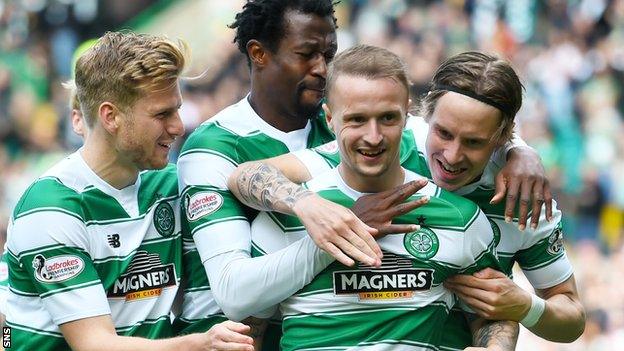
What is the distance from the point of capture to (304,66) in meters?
5.11

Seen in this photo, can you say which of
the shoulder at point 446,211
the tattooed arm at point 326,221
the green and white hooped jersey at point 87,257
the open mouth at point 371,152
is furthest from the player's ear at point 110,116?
the shoulder at point 446,211

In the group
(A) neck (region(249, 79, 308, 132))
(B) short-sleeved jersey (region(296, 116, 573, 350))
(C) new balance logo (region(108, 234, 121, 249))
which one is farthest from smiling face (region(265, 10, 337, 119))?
(C) new balance logo (region(108, 234, 121, 249))

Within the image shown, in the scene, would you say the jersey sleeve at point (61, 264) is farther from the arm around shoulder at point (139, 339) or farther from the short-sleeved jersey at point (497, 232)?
the short-sleeved jersey at point (497, 232)

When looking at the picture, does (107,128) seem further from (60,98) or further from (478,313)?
(60,98)

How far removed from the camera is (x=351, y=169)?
4469mm

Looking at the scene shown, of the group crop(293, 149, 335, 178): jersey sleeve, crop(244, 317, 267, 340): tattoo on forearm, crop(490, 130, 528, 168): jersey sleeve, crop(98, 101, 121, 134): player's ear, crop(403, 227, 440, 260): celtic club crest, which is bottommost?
crop(244, 317, 267, 340): tattoo on forearm

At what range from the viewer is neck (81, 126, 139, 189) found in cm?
474

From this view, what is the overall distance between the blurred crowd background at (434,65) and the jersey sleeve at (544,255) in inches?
264

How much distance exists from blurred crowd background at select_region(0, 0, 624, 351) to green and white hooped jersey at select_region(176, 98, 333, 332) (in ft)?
22.9

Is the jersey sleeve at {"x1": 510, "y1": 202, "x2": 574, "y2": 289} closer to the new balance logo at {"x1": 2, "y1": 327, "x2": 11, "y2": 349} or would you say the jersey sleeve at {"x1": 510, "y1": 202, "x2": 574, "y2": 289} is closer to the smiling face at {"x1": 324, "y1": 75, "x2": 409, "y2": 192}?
the smiling face at {"x1": 324, "y1": 75, "x2": 409, "y2": 192}

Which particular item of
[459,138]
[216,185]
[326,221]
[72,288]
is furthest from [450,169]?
[72,288]

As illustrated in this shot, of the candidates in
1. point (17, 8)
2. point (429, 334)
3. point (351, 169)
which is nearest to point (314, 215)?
point (351, 169)

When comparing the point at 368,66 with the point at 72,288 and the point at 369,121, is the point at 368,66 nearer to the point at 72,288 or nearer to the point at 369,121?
the point at 369,121

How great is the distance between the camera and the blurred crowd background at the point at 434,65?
485 inches
